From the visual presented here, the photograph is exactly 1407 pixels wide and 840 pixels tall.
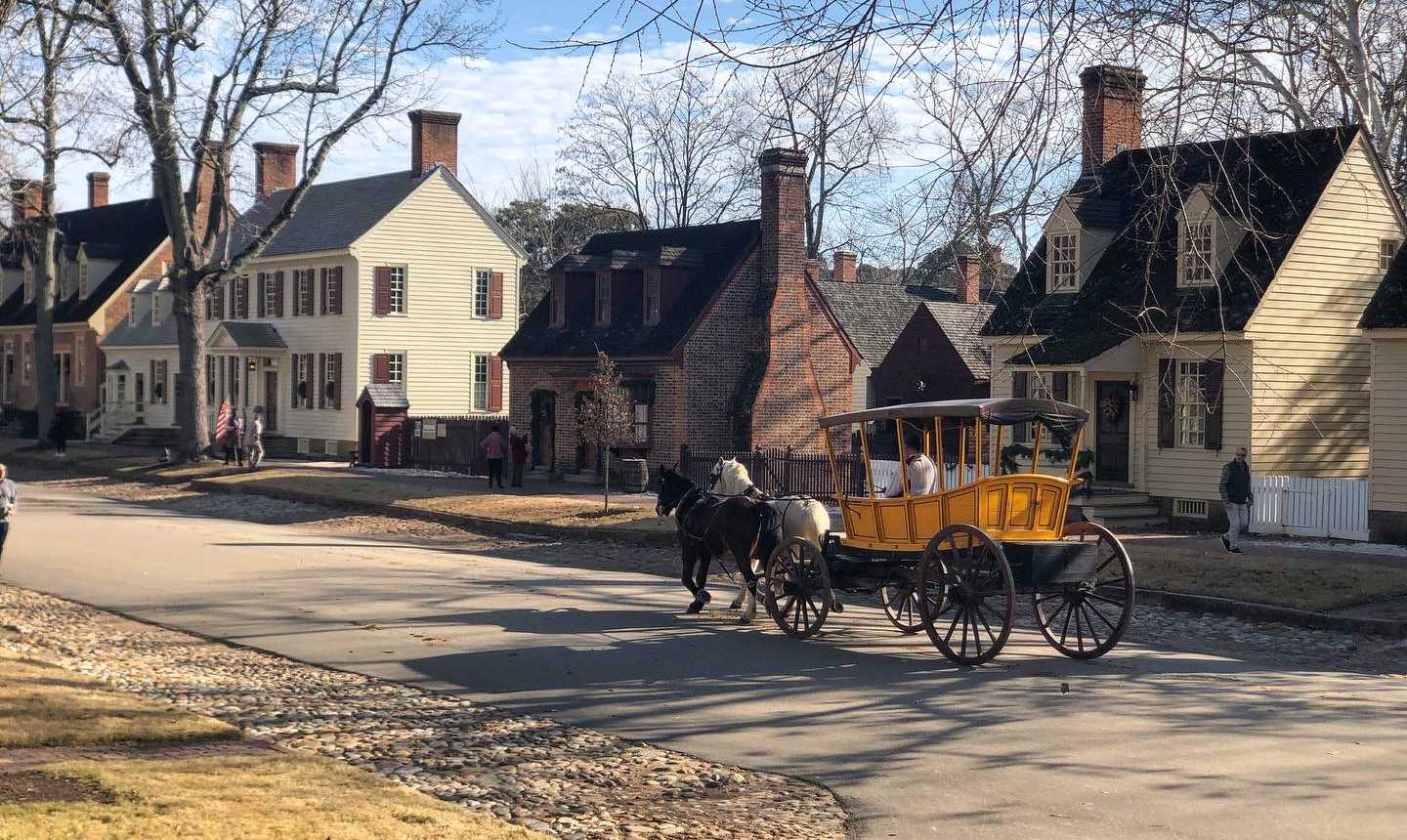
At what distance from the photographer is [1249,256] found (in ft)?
94.0

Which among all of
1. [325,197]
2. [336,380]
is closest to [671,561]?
[336,380]

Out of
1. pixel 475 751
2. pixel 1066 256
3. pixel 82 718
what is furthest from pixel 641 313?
pixel 475 751

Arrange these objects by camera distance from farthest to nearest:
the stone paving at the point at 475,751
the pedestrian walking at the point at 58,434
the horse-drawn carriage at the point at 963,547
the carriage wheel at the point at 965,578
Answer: the pedestrian walking at the point at 58,434 < the horse-drawn carriage at the point at 963,547 < the carriage wheel at the point at 965,578 < the stone paving at the point at 475,751

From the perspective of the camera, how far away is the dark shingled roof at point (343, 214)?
49781 mm

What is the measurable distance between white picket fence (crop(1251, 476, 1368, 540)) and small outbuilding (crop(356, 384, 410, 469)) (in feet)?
86.2

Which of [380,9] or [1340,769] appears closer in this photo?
[1340,769]

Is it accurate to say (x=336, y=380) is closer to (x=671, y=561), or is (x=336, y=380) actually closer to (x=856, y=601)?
(x=671, y=561)

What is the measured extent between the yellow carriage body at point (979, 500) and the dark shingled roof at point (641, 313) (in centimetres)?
2403

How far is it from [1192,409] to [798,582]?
17702 mm

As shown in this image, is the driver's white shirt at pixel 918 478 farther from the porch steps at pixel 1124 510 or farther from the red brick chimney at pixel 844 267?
the red brick chimney at pixel 844 267

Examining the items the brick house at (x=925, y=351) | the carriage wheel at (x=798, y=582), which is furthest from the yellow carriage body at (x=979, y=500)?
the brick house at (x=925, y=351)

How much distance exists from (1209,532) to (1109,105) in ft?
35.1

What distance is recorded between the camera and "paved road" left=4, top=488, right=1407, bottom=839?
8.32 metres

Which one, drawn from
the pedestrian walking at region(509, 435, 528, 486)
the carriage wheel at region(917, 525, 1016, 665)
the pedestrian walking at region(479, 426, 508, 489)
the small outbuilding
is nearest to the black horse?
the carriage wheel at region(917, 525, 1016, 665)
